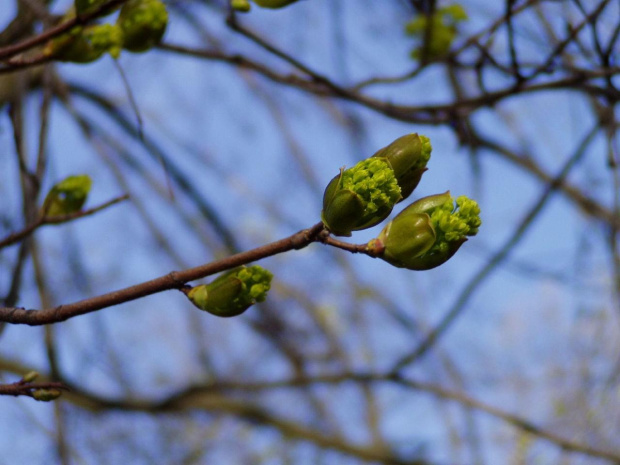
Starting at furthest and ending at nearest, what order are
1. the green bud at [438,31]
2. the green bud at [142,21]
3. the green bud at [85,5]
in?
the green bud at [438,31] → the green bud at [142,21] → the green bud at [85,5]

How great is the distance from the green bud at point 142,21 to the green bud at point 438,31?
31.0 inches

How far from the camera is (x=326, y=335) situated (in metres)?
3.98

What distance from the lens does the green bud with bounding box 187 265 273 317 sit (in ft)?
2.68

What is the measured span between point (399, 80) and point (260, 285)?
1.04 m

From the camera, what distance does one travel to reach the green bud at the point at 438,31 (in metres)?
1.74

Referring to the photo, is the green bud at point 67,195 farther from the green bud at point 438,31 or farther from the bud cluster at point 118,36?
the green bud at point 438,31

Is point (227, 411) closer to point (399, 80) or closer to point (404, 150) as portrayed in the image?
point (399, 80)

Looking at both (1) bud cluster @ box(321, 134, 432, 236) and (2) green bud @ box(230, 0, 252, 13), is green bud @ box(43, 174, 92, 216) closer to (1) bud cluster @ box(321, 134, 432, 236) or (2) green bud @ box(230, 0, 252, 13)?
(2) green bud @ box(230, 0, 252, 13)

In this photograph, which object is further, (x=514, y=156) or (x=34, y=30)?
(x=514, y=156)

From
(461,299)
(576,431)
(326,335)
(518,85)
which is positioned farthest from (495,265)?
(326,335)

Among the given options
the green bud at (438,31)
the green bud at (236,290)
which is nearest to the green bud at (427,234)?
the green bud at (236,290)

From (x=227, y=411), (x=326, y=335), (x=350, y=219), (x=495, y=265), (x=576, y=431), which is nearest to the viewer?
Result: (x=350, y=219)

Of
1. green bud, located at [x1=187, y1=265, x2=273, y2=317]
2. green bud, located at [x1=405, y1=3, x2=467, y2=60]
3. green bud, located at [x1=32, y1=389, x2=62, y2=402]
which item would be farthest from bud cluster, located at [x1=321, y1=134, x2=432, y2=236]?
green bud, located at [x1=405, y1=3, x2=467, y2=60]

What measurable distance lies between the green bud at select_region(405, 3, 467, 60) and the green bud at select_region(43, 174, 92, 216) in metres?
0.94
